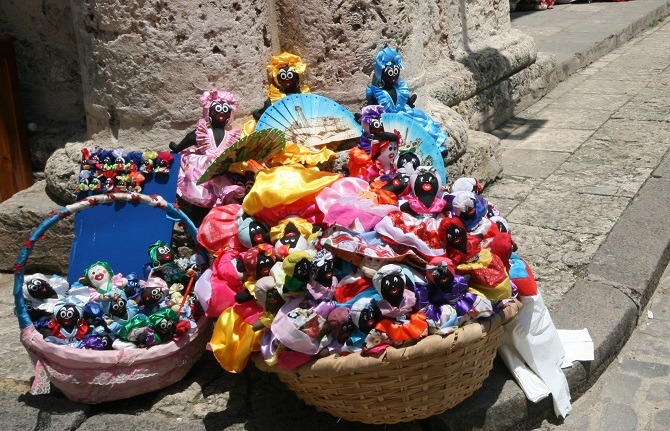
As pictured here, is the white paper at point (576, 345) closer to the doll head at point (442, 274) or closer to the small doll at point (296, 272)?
the doll head at point (442, 274)

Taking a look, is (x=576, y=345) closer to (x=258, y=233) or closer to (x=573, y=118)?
(x=258, y=233)

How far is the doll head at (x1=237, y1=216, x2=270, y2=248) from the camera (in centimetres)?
321

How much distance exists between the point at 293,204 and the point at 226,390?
78cm

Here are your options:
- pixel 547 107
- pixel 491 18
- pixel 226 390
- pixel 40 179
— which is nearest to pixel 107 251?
pixel 226 390

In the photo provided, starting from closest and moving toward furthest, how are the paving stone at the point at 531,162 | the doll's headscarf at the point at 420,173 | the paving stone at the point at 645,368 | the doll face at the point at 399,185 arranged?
the doll's headscarf at the point at 420,173, the doll face at the point at 399,185, the paving stone at the point at 645,368, the paving stone at the point at 531,162

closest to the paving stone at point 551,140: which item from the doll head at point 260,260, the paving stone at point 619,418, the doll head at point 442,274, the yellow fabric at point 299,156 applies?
the yellow fabric at point 299,156

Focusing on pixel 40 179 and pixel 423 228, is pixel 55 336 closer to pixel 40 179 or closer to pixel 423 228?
pixel 423 228

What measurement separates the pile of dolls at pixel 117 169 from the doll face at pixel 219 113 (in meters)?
0.28

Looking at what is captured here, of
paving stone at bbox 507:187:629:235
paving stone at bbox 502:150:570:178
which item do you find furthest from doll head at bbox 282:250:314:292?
paving stone at bbox 502:150:570:178

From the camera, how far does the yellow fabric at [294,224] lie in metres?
3.17

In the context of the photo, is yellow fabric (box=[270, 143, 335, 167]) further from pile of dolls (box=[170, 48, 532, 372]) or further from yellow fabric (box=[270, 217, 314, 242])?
yellow fabric (box=[270, 217, 314, 242])

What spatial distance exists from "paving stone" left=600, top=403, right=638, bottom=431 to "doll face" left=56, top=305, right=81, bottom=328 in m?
2.03

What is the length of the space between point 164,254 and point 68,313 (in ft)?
1.67

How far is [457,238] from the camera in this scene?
290cm
